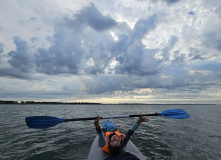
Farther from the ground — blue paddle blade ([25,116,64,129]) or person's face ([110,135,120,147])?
blue paddle blade ([25,116,64,129])

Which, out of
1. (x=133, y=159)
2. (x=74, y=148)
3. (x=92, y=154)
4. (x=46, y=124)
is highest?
(x=46, y=124)

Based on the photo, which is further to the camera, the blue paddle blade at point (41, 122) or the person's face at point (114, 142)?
the blue paddle blade at point (41, 122)

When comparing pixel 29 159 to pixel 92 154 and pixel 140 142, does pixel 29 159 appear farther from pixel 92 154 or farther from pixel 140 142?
pixel 140 142

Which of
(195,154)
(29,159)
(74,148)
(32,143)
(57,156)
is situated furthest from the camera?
(32,143)

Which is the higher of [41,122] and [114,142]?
[41,122]

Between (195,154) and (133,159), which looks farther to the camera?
(195,154)

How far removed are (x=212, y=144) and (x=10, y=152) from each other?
41.8 ft

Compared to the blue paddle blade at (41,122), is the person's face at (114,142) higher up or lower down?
lower down

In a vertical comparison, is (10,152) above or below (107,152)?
below

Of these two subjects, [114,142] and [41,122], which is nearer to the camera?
[114,142]

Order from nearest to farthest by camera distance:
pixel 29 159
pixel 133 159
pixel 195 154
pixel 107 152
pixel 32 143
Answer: pixel 133 159 → pixel 107 152 → pixel 29 159 → pixel 195 154 → pixel 32 143

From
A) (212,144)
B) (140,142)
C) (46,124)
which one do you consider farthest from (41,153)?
(212,144)

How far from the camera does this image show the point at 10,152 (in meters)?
6.73

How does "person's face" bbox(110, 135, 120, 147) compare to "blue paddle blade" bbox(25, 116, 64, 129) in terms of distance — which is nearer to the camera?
"person's face" bbox(110, 135, 120, 147)
